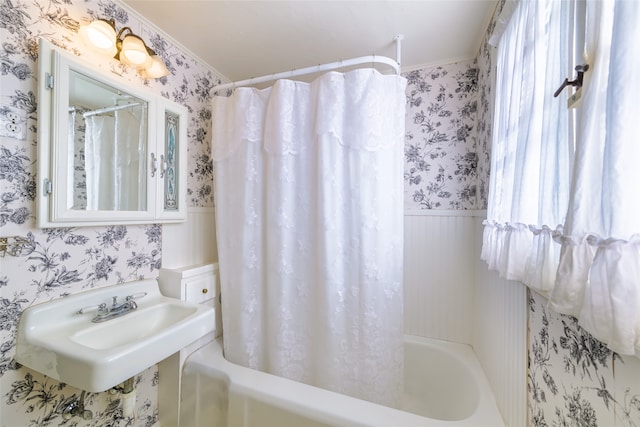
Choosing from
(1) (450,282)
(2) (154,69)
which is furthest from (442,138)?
(2) (154,69)

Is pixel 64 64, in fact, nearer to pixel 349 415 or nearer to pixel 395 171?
pixel 395 171

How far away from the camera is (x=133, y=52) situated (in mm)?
1085

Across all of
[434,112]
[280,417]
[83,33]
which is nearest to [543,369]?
[280,417]

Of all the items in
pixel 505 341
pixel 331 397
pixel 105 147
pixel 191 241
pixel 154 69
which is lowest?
pixel 331 397

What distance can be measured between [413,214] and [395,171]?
0.56m

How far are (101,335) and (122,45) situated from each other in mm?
1257

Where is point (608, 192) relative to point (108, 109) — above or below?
below

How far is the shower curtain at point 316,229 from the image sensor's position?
1107 millimetres

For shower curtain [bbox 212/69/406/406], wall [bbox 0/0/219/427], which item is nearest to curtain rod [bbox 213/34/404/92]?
shower curtain [bbox 212/69/406/406]

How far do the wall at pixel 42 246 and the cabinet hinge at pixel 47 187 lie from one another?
0.16 feet

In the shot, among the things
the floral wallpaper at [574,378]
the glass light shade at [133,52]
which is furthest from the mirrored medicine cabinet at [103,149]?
the floral wallpaper at [574,378]

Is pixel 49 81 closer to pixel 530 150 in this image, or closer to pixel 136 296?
pixel 136 296

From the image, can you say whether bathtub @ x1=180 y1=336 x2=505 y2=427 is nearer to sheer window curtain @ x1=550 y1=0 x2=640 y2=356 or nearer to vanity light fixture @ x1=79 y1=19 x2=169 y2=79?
sheer window curtain @ x1=550 y1=0 x2=640 y2=356

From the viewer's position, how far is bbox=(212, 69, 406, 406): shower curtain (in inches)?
43.6
